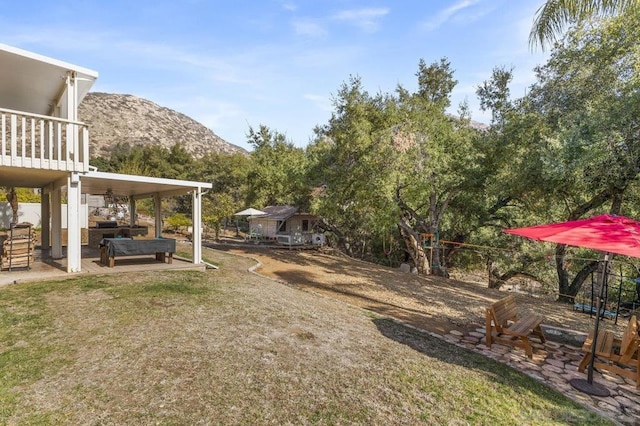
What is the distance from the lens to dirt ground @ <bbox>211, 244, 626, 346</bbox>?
800cm

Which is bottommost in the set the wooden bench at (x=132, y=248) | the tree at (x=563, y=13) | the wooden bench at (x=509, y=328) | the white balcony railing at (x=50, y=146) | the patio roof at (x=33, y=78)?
the wooden bench at (x=509, y=328)

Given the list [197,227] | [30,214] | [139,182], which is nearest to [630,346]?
[197,227]

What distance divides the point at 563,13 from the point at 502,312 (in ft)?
25.4

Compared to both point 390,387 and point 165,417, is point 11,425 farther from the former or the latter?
point 390,387

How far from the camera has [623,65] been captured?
10.7m

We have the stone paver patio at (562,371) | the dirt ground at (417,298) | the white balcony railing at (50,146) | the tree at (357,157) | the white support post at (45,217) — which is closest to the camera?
the stone paver patio at (562,371)

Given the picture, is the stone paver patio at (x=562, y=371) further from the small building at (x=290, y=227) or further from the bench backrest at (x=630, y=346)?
the small building at (x=290, y=227)

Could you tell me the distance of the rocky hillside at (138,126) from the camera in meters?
76.4

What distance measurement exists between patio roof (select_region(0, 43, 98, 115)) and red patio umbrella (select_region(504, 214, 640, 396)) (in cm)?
1130

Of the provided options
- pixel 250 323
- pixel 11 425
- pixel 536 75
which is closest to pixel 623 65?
pixel 536 75

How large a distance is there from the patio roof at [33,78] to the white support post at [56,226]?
301 centimetres

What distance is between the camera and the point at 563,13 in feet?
27.3

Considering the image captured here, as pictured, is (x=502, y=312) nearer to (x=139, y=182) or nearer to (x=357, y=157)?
(x=357, y=157)

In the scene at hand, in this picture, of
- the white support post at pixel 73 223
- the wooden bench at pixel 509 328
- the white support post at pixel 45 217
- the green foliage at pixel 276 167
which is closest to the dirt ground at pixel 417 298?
the wooden bench at pixel 509 328
